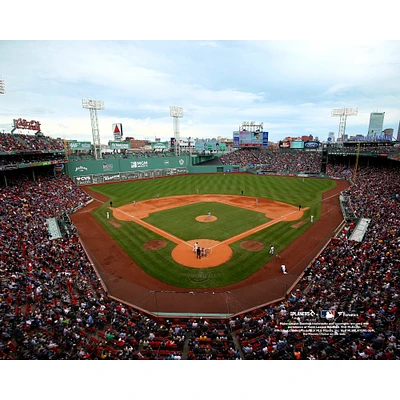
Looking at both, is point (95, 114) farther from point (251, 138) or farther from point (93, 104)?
point (251, 138)

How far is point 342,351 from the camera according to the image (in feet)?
31.8

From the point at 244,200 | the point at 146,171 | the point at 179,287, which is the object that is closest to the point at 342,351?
the point at 179,287

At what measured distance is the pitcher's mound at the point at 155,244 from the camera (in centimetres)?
2139

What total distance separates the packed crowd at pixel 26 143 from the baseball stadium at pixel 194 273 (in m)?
0.27

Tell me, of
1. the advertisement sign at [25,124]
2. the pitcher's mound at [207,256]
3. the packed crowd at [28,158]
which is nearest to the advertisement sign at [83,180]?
the packed crowd at [28,158]

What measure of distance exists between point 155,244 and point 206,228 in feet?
19.1

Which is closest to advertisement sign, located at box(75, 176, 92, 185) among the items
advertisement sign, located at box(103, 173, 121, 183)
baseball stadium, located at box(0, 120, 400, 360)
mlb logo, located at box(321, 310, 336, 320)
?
advertisement sign, located at box(103, 173, 121, 183)

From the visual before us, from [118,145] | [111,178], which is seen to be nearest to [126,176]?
[111,178]

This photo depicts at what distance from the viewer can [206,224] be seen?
26.7 meters

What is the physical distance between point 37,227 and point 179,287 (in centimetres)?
1576

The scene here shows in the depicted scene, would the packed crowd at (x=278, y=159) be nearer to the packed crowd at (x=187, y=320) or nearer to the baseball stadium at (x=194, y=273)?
the baseball stadium at (x=194, y=273)

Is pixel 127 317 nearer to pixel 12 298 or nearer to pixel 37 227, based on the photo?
pixel 12 298

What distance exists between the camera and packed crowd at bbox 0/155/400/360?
10.0 metres

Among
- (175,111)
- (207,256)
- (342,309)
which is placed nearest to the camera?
(342,309)
